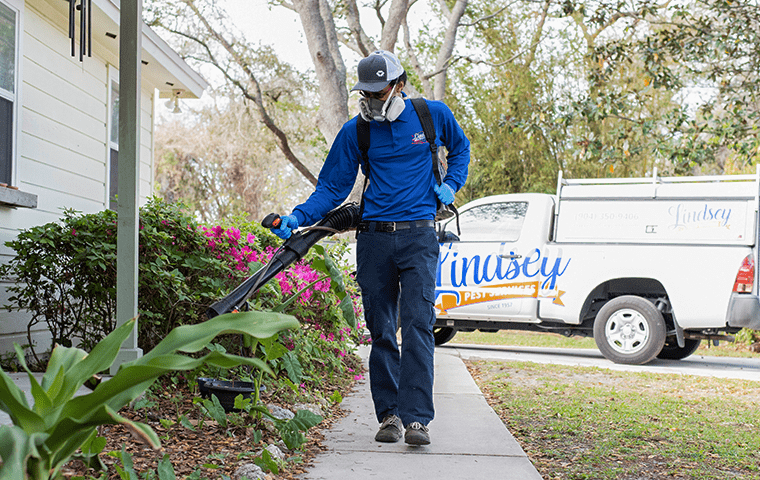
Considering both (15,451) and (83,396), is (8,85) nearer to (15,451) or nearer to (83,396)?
(83,396)

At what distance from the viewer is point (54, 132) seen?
7.45 metres

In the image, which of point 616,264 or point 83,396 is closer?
point 83,396

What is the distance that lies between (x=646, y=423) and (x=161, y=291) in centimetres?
338

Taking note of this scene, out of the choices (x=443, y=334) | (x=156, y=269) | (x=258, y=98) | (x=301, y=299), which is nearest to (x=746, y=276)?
(x=443, y=334)

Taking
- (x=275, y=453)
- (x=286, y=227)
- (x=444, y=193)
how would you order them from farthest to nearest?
(x=444, y=193) < (x=286, y=227) < (x=275, y=453)

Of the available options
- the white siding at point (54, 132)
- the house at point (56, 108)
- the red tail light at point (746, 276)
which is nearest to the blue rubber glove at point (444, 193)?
the house at point (56, 108)

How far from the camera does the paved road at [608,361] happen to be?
853 centimetres

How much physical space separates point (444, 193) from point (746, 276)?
5.65 metres

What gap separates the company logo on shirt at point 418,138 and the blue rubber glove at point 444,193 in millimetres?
264

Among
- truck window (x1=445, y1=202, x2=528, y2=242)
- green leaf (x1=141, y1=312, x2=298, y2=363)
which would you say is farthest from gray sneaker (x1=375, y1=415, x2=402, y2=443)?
truck window (x1=445, y1=202, x2=528, y2=242)

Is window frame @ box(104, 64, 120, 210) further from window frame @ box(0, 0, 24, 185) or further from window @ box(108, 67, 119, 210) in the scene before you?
window frame @ box(0, 0, 24, 185)

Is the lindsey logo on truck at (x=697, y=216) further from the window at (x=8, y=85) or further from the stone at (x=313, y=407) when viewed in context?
the window at (x=8, y=85)

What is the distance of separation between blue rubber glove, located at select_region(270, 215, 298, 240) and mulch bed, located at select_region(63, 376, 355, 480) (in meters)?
1.00

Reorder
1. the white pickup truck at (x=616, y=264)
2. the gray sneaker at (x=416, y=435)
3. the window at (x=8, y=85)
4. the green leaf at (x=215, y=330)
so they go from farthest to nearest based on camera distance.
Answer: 1. the white pickup truck at (x=616, y=264)
2. the window at (x=8, y=85)
3. the gray sneaker at (x=416, y=435)
4. the green leaf at (x=215, y=330)
